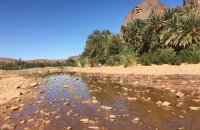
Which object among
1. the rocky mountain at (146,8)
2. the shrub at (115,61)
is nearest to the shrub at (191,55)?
the shrub at (115,61)

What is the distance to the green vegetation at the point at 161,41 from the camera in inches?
993

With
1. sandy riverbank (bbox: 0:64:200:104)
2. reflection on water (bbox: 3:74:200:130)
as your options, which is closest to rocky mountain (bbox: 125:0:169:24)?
sandy riverbank (bbox: 0:64:200:104)

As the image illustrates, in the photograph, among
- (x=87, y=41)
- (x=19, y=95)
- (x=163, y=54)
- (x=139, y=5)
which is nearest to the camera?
(x=19, y=95)

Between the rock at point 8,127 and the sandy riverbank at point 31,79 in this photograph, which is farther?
the sandy riverbank at point 31,79

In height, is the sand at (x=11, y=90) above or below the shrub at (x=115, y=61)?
below

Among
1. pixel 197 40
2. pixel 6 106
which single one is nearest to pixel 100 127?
pixel 6 106

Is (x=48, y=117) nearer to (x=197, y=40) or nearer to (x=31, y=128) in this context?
(x=31, y=128)

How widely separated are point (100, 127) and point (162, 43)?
87.4ft

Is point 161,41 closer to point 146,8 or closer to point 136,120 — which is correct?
point 136,120

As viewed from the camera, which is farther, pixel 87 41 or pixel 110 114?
pixel 87 41

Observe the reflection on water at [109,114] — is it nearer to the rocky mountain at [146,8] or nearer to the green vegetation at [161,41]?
the green vegetation at [161,41]

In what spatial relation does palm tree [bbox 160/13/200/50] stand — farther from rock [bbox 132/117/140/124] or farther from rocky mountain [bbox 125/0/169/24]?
rocky mountain [bbox 125/0/169/24]

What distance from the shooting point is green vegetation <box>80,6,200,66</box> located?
25219 mm

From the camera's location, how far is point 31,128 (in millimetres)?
5723
